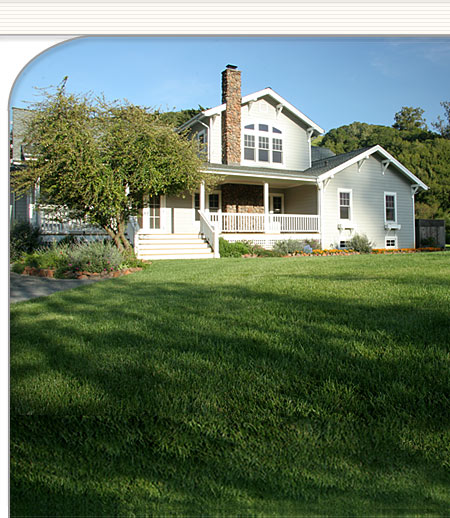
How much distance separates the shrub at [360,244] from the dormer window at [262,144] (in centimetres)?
557

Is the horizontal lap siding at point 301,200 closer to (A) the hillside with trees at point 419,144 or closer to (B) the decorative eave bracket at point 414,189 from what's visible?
(A) the hillside with trees at point 419,144

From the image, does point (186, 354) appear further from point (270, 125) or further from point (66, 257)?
point (270, 125)

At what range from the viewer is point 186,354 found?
2.67 meters

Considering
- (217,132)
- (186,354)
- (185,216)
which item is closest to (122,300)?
(186,354)

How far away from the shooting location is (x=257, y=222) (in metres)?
12.4

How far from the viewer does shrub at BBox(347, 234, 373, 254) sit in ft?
26.2

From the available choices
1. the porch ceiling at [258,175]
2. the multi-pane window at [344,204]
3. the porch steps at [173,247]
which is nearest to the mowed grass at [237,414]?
the multi-pane window at [344,204]

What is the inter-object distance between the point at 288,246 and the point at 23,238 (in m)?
6.86

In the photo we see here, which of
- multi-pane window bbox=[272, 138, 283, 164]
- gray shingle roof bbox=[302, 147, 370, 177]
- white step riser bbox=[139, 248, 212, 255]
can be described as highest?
multi-pane window bbox=[272, 138, 283, 164]

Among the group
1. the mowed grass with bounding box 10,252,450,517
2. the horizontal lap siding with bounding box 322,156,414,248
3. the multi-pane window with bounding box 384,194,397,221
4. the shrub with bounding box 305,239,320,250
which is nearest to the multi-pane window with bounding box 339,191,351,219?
the horizontal lap siding with bounding box 322,156,414,248

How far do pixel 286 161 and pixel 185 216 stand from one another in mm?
3823

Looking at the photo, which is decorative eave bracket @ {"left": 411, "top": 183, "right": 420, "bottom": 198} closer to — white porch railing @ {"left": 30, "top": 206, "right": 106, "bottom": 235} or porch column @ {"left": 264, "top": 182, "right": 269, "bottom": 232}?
porch column @ {"left": 264, "top": 182, "right": 269, "bottom": 232}

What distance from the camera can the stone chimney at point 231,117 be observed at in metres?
13.3

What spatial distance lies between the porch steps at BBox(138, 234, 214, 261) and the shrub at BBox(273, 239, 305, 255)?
77.8 inches
